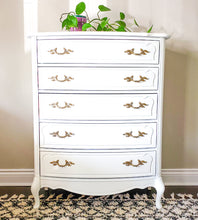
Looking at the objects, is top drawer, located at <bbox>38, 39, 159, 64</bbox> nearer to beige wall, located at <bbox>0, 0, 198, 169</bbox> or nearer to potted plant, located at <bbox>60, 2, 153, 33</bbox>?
potted plant, located at <bbox>60, 2, 153, 33</bbox>

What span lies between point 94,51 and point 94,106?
0.34m

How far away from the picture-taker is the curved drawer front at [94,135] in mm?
1799

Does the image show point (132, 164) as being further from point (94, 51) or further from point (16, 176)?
point (16, 176)

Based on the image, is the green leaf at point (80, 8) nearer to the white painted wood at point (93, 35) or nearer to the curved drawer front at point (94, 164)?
the white painted wood at point (93, 35)

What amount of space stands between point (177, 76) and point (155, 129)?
2.22 ft

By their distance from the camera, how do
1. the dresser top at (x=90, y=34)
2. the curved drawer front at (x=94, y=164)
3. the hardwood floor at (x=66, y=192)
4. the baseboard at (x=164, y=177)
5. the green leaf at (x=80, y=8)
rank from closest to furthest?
the dresser top at (x=90, y=34)
the curved drawer front at (x=94, y=164)
the green leaf at (x=80, y=8)
the hardwood floor at (x=66, y=192)
the baseboard at (x=164, y=177)

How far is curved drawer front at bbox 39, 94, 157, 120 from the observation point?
1.77 m

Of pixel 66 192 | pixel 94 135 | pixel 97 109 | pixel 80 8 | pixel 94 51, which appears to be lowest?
pixel 66 192

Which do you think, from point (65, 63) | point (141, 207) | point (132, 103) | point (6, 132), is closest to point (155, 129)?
point (132, 103)

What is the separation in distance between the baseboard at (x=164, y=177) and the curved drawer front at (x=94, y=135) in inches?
26.5

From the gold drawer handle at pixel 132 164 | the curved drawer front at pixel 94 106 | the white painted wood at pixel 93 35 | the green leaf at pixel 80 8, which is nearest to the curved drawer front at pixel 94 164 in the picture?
the gold drawer handle at pixel 132 164

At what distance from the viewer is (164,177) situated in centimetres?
239

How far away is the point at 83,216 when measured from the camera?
6.05ft

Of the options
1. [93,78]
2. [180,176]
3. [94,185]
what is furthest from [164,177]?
[93,78]
